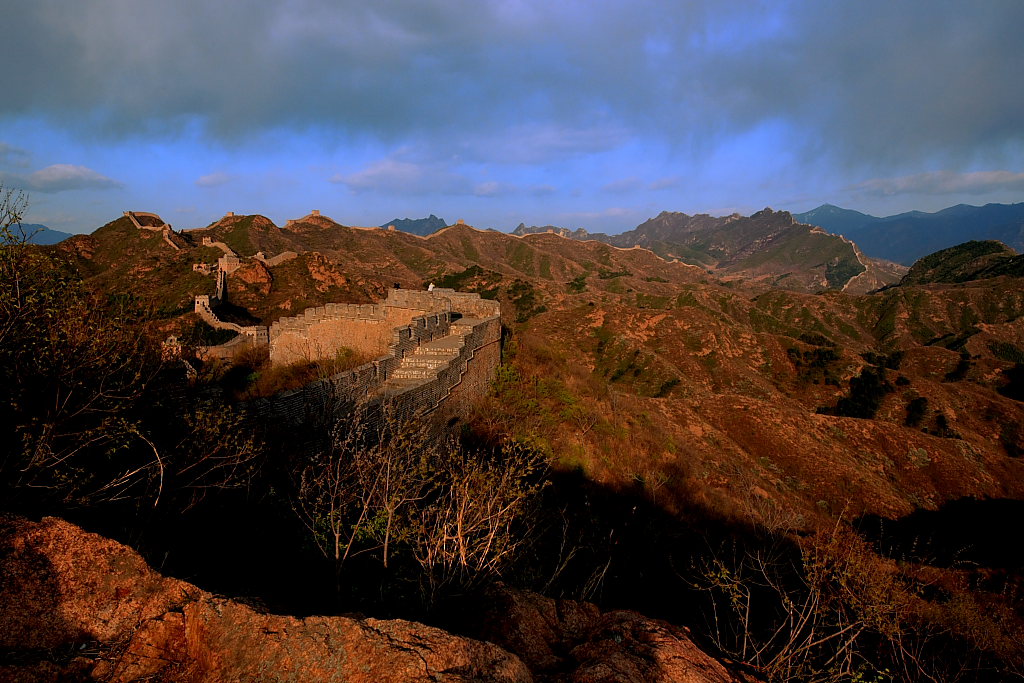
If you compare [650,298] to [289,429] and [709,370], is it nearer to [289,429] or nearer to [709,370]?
[709,370]

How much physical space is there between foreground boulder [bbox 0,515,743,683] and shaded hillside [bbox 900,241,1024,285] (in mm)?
106109

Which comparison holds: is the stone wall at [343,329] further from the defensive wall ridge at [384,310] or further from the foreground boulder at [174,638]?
the foreground boulder at [174,638]

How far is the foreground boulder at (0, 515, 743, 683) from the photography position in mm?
2354

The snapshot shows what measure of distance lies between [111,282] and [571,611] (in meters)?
53.1

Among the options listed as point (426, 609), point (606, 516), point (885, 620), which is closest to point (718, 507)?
point (606, 516)

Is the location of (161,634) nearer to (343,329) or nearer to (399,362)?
(399,362)

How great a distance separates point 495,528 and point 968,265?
4991 inches

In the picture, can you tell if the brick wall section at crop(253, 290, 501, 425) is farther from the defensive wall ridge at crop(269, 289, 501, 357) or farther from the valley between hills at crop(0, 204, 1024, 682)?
the valley between hills at crop(0, 204, 1024, 682)

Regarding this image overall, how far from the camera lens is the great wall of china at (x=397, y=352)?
24.8 ft

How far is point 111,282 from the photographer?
4053 cm

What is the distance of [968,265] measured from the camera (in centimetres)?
8862

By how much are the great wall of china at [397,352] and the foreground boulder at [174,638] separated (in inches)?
152

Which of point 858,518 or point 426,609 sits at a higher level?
point 426,609

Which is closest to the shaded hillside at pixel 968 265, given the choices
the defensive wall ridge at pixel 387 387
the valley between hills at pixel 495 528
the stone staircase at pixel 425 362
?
the valley between hills at pixel 495 528
